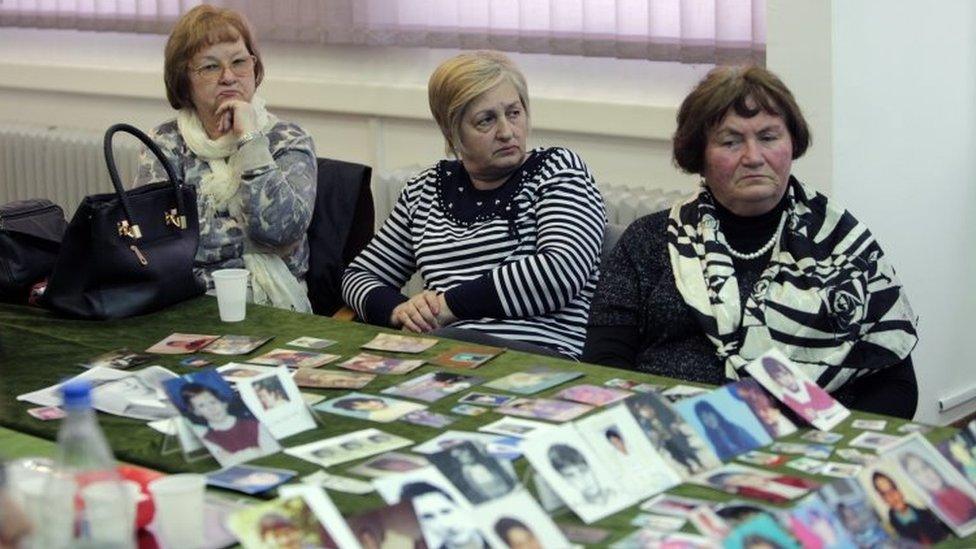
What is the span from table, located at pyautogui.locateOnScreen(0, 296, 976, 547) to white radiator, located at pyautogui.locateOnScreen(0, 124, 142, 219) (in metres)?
2.52

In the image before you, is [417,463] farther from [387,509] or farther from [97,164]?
[97,164]

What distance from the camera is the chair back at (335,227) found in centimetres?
430

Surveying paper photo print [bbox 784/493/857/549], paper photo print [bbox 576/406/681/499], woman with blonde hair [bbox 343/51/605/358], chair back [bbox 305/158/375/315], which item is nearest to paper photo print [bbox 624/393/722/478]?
paper photo print [bbox 576/406/681/499]

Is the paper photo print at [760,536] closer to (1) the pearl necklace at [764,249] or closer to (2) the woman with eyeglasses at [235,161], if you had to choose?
(1) the pearl necklace at [764,249]

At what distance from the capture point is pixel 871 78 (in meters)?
4.15

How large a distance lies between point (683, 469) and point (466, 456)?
386 mm

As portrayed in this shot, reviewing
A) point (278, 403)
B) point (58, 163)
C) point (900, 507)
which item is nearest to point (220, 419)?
point (278, 403)

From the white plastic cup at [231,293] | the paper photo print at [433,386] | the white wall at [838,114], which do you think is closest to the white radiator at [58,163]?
the white wall at [838,114]

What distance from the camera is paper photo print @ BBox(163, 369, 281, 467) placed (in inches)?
99.0

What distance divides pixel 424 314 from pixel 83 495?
179cm

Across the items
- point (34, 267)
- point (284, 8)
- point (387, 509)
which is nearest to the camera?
point (387, 509)

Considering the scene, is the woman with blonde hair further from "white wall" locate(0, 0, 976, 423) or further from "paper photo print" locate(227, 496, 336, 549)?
"paper photo print" locate(227, 496, 336, 549)

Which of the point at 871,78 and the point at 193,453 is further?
the point at 871,78

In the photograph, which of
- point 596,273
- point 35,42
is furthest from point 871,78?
point 35,42
